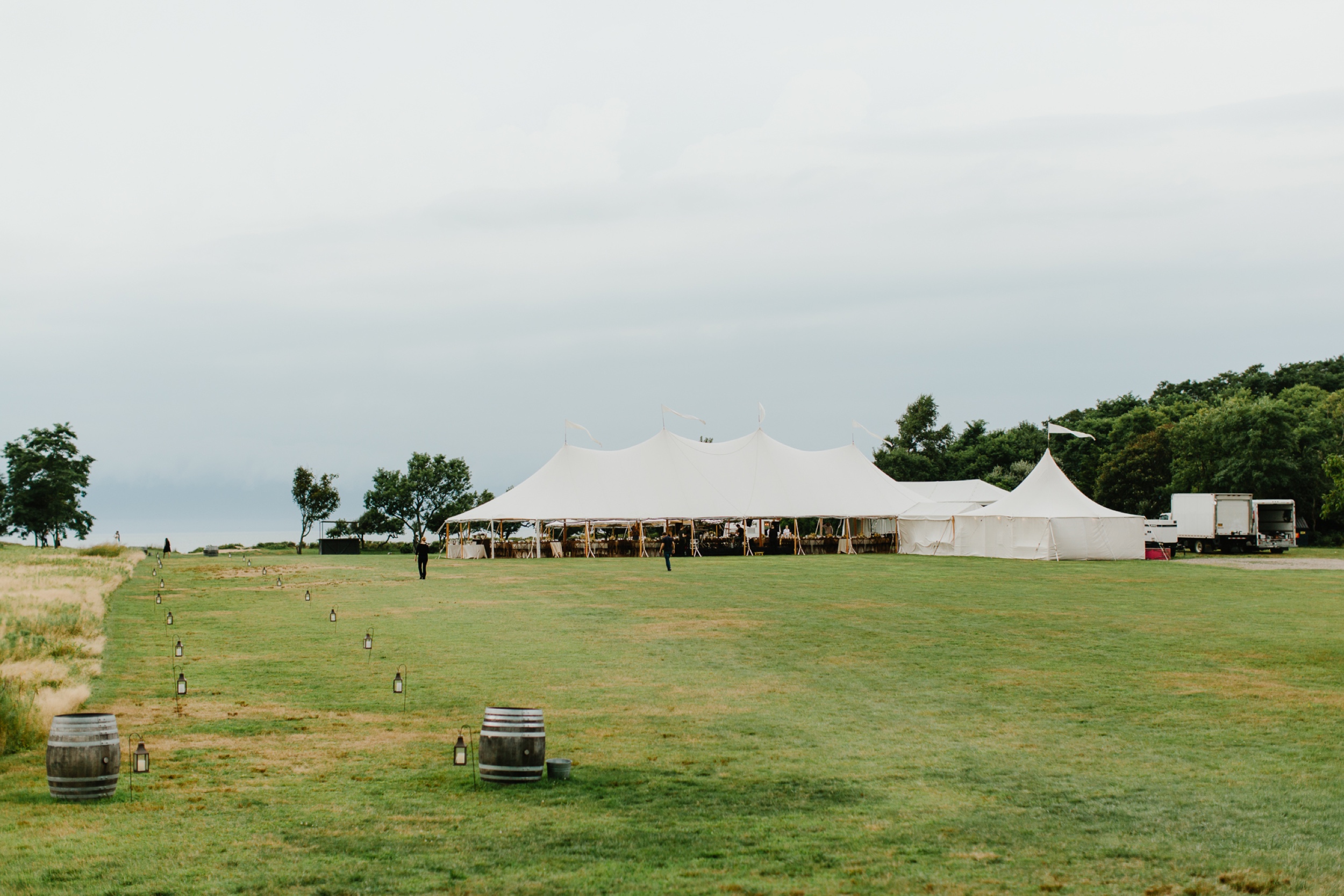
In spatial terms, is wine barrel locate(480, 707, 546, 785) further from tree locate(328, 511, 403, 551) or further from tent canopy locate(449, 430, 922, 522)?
tree locate(328, 511, 403, 551)

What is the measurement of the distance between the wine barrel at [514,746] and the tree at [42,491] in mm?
82484

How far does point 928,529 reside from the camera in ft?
162

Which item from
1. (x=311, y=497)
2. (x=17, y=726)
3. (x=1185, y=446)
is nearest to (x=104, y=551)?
(x=311, y=497)

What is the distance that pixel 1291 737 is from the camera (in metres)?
9.73

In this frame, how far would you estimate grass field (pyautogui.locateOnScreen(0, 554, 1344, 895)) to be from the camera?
6152mm

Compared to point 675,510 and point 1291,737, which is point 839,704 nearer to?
point 1291,737

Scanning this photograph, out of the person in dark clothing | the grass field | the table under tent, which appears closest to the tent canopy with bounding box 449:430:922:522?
the table under tent

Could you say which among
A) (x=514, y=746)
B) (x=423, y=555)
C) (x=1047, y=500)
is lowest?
(x=514, y=746)

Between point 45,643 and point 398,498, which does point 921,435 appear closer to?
point 398,498

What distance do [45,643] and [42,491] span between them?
7485 cm

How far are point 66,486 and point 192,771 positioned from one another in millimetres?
83861

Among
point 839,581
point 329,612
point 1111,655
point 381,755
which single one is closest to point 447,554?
point 839,581

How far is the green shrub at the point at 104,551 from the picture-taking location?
174 ft

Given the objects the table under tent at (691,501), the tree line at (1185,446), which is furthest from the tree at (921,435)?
the table under tent at (691,501)
